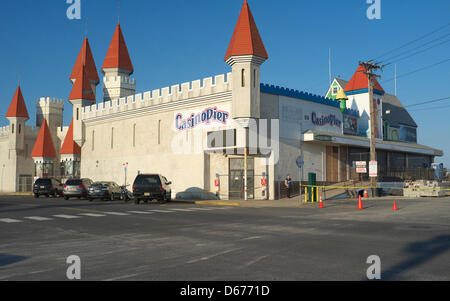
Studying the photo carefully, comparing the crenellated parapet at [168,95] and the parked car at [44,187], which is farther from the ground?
the crenellated parapet at [168,95]

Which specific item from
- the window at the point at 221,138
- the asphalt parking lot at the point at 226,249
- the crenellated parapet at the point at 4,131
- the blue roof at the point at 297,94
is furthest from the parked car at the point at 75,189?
the crenellated parapet at the point at 4,131

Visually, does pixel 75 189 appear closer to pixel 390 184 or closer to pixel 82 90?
pixel 82 90

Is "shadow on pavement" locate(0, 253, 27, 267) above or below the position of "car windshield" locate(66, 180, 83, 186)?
below

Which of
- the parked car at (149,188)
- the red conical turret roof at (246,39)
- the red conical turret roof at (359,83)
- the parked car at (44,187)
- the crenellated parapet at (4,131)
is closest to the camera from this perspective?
the parked car at (149,188)

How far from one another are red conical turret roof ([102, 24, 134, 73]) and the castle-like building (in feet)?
0.43

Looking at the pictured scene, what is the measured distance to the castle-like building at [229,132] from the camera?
2959 centimetres

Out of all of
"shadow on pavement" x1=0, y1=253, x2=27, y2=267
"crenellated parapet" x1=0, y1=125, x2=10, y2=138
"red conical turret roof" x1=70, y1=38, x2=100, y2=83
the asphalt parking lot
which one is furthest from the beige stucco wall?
"shadow on pavement" x1=0, y1=253, x2=27, y2=267

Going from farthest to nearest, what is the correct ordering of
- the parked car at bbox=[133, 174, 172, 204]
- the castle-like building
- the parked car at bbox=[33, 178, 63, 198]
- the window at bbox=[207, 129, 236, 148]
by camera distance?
the parked car at bbox=[33, 178, 63, 198], the window at bbox=[207, 129, 236, 148], the castle-like building, the parked car at bbox=[133, 174, 172, 204]

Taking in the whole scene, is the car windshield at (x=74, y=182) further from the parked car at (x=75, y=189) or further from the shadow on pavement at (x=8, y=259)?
the shadow on pavement at (x=8, y=259)

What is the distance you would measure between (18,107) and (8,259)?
2050 inches

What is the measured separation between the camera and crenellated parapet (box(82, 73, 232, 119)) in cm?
3098

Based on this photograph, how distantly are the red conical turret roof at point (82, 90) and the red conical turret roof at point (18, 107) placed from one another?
10.2 metres

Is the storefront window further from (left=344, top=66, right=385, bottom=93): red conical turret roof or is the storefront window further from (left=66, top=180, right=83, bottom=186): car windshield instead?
(left=344, top=66, right=385, bottom=93): red conical turret roof
